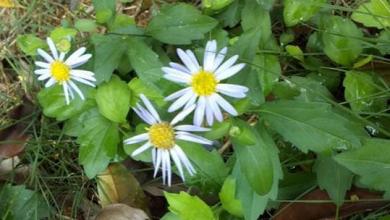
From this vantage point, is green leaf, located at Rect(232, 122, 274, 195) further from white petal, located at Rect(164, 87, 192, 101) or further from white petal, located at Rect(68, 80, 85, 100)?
white petal, located at Rect(68, 80, 85, 100)

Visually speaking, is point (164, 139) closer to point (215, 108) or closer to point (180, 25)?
point (215, 108)

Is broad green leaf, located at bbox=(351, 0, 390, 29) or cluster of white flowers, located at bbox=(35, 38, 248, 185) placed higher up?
broad green leaf, located at bbox=(351, 0, 390, 29)

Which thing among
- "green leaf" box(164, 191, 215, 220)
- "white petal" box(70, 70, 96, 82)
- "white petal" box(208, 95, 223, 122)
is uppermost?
"white petal" box(208, 95, 223, 122)

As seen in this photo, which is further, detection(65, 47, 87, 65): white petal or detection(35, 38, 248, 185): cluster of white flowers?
detection(65, 47, 87, 65): white petal

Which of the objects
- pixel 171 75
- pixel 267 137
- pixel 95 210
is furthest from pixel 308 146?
pixel 95 210

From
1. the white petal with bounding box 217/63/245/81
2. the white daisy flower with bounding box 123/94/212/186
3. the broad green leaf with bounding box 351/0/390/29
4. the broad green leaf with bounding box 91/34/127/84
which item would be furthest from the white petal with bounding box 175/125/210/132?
the broad green leaf with bounding box 351/0/390/29

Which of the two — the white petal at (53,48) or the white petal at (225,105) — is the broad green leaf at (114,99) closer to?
the white petal at (53,48)

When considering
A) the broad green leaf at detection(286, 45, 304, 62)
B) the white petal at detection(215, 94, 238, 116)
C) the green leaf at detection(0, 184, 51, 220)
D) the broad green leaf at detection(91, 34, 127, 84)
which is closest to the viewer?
the white petal at detection(215, 94, 238, 116)
